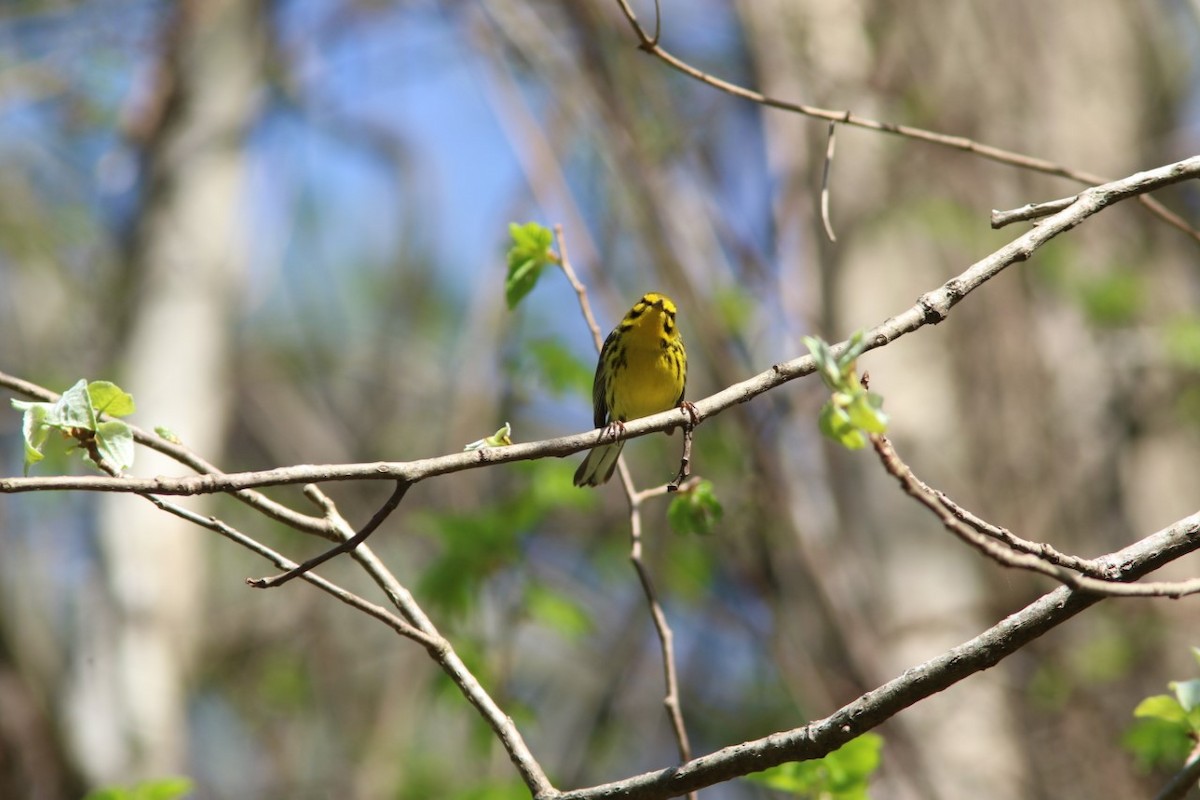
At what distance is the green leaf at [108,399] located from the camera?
6.77 ft

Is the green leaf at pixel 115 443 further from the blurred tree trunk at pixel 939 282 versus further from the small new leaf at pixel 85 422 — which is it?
the blurred tree trunk at pixel 939 282

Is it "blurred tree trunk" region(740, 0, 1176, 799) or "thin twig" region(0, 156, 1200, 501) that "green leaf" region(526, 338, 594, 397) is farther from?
"thin twig" region(0, 156, 1200, 501)

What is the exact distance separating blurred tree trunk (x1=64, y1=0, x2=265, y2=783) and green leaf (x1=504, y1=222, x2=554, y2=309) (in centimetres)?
397

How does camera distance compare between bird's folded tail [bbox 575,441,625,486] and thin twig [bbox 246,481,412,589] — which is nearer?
thin twig [bbox 246,481,412,589]

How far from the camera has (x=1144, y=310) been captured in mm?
6758

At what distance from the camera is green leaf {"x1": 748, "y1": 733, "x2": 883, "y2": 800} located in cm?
246

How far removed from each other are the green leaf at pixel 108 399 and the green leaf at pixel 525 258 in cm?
102

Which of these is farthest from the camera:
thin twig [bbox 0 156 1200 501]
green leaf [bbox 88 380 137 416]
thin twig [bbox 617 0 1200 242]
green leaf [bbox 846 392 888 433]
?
thin twig [bbox 617 0 1200 242]

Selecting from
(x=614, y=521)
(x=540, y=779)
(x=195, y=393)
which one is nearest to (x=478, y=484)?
(x=614, y=521)

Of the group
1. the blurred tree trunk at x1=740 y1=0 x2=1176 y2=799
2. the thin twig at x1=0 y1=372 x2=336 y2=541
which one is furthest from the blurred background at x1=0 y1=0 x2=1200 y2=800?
the thin twig at x1=0 y1=372 x2=336 y2=541

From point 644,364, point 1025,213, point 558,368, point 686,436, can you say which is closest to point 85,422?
point 686,436

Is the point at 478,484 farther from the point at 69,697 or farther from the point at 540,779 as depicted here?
the point at 540,779

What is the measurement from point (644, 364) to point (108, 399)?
8.88ft

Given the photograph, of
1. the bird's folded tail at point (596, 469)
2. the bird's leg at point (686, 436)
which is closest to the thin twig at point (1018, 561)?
the bird's leg at point (686, 436)
